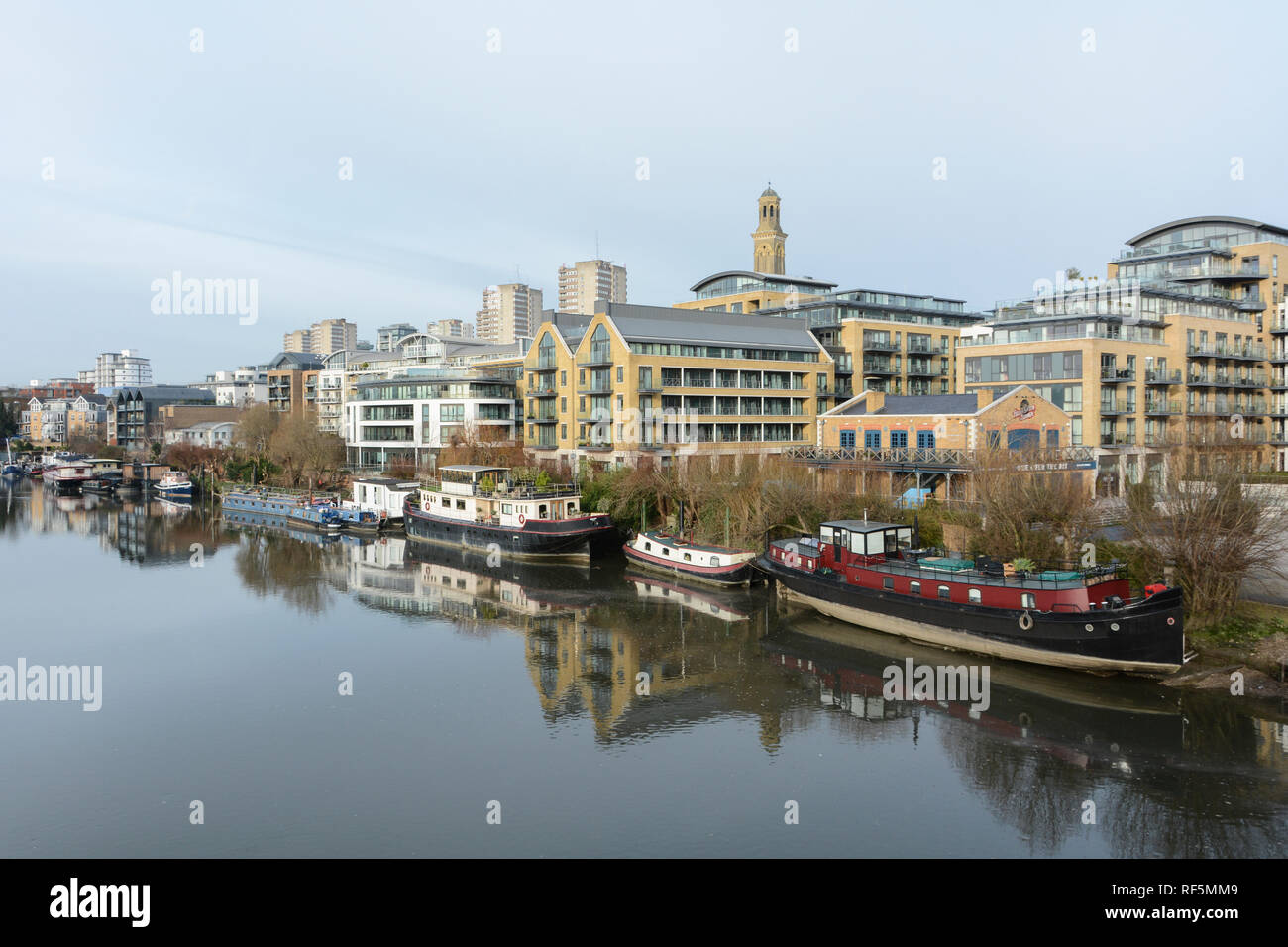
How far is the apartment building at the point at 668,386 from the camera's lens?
5903 centimetres

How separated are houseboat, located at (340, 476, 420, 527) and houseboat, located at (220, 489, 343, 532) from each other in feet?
5.38

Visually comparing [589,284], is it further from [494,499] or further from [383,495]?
[494,499]

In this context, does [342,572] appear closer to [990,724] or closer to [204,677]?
[204,677]

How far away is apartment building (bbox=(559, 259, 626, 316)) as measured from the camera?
7126 inches

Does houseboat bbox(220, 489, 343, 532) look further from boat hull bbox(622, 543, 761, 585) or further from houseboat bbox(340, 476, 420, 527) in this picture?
boat hull bbox(622, 543, 761, 585)

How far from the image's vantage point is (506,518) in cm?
4975

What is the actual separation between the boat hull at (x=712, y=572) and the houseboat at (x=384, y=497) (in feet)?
77.8

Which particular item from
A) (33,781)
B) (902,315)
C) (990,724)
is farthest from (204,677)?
(902,315)

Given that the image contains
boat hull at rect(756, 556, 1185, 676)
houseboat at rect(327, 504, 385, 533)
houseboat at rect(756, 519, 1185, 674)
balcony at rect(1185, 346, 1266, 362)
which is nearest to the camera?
boat hull at rect(756, 556, 1185, 676)

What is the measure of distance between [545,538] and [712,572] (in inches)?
Result: 422

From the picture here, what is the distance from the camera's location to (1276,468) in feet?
198

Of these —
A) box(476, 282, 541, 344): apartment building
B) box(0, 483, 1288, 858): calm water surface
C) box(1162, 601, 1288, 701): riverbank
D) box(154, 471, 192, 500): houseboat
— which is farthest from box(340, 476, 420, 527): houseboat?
box(476, 282, 541, 344): apartment building

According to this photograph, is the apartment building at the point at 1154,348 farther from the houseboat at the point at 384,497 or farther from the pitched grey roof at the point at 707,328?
the houseboat at the point at 384,497
